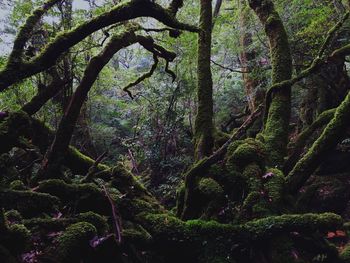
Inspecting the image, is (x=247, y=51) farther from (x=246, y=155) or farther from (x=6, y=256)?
(x=6, y=256)

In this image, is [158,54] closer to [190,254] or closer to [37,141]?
[37,141]

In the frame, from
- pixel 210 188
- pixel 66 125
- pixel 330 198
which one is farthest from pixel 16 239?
pixel 330 198

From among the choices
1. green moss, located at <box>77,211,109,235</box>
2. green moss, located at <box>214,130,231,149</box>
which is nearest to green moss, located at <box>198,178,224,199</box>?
green moss, located at <box>77,211,109,235</box>

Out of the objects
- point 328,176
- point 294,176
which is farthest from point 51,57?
point 328,176

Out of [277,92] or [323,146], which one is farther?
[277,92]

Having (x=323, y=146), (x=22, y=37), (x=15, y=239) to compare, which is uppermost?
(x=22, y=37)

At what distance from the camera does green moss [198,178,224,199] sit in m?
4.86

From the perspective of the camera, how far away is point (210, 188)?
489cm

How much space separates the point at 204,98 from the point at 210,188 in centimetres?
267

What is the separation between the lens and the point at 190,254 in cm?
430

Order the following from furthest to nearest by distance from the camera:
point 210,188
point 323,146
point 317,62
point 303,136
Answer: point 303,136 < point 317,62 < point 323,146 < point 210,188

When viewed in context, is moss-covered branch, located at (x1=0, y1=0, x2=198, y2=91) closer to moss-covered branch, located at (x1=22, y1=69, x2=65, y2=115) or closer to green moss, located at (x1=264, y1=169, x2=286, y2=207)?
moss-covered branch, located at (x1=22, y1=69, x2=65, y2=115)

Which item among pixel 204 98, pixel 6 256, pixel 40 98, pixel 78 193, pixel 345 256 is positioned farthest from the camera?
pixel 204 98

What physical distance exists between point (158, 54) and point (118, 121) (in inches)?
370
